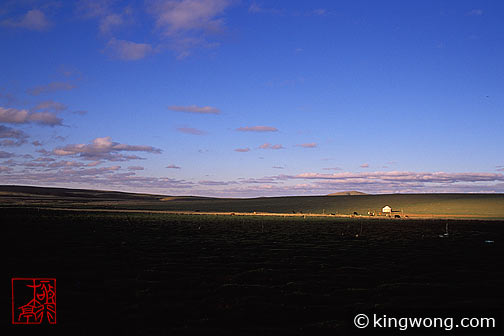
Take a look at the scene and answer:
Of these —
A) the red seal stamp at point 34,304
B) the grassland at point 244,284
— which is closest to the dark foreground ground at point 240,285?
the grassland at point 244,284

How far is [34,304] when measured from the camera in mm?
10945

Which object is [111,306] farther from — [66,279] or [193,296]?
[66,279]

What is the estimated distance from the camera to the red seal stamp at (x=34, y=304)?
999 centimetres

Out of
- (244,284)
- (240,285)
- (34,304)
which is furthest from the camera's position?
(244,284)

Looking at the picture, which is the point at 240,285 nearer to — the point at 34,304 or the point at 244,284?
the point at 244,284

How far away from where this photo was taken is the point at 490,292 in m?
13.1

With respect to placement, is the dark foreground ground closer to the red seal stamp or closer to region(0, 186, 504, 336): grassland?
region(0, 186, 504, 336): grassland

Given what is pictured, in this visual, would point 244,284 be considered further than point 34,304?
Yes

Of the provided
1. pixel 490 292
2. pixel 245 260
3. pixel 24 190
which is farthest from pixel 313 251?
pixel 24 190

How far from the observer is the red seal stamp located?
32.8 feet

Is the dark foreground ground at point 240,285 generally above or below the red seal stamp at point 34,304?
below

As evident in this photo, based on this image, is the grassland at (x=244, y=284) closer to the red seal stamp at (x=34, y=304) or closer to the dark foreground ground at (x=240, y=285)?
the dark foreground ground at (x=240, y=285)

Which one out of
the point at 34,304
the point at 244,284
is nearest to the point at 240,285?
the point at 244,284

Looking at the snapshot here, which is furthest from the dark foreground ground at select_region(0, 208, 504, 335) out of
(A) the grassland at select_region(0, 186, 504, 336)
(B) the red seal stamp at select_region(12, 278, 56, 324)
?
(B) the red seal stamp at select_region(12, 278, 56, 324)
